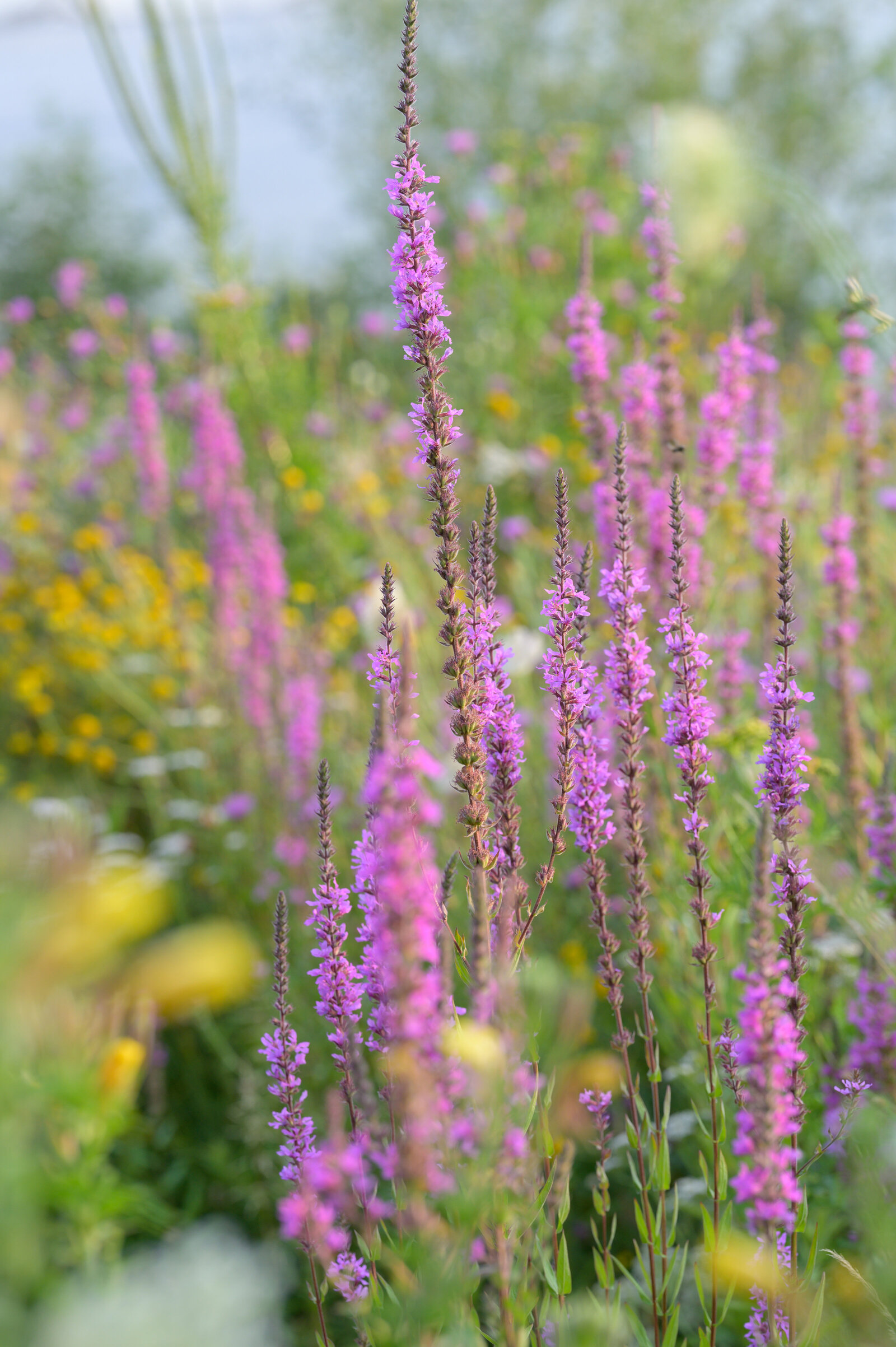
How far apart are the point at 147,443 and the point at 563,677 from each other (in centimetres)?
381

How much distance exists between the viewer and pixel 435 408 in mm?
1359

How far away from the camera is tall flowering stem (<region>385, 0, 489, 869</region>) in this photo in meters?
1.32

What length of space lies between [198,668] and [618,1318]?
389cm

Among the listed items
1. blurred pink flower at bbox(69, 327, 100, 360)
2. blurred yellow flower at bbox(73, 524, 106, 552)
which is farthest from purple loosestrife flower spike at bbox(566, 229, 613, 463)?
blurred pink flower at bbox(69, 327, 100, 360)

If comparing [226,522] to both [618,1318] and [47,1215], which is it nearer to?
[47,1215]

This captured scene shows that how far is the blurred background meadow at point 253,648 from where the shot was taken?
5.06 feet

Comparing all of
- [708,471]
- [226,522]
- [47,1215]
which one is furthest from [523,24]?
[47,1215]

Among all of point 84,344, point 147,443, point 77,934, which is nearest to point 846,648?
point 77,934

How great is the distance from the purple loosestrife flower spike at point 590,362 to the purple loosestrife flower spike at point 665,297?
0.47ft

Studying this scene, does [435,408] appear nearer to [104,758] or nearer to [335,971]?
[335,971]

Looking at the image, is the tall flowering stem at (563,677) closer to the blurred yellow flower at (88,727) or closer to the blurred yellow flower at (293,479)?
the blurred yellow flower at (88,727)

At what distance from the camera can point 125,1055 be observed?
189 cm

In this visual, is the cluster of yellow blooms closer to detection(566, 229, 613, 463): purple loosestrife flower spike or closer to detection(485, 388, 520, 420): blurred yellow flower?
detection(485, 388, 520, 420): blurred yellow flower

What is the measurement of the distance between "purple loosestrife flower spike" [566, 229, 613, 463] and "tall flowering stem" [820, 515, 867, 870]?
2.28ft
